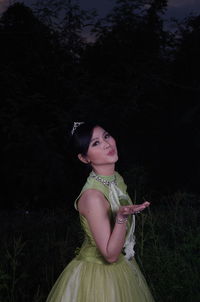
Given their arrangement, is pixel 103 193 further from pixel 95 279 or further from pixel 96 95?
pixel 96 95

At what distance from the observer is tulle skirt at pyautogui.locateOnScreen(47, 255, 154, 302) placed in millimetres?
2334

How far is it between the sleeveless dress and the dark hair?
0.54 ft

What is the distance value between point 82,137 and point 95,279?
72 centimetres

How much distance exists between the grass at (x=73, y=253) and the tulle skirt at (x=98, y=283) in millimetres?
666

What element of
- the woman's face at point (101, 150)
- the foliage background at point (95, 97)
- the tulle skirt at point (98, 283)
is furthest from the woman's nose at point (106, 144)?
the foliage background at point (95, 97)

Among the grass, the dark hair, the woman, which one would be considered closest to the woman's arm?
the woman

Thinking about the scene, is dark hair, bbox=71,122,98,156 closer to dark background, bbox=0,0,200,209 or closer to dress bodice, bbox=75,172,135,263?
dress bodice, bbox=75,172,135,263

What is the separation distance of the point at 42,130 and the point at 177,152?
3130 millimetres

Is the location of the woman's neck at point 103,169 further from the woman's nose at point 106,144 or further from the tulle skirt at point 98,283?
the tulle skirt at point 98,283

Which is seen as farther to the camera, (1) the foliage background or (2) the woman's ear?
(1) the foliage background

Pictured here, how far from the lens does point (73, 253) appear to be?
14.3 ft

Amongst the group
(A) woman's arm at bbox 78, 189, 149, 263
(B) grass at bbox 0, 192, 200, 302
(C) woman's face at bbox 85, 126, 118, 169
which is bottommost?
(B) grass at bbox 0, 192, 200, 302

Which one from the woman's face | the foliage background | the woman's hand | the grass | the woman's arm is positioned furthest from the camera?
the foliage background

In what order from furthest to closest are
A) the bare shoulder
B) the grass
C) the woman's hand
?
the grass, the bare shoulder, the woman's hand
